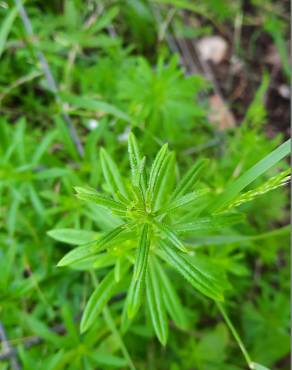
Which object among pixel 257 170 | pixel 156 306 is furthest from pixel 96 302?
pixel 257 170

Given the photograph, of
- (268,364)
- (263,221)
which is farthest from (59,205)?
(268,364)

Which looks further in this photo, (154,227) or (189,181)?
(189,181)

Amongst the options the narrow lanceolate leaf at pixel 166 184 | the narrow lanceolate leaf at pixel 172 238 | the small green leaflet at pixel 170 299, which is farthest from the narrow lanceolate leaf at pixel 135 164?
the small green leaflet at pixel 170 299

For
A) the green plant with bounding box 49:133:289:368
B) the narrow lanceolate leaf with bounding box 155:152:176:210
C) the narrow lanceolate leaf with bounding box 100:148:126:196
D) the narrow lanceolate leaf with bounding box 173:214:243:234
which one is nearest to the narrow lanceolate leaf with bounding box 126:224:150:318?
the green plant with bounding box 49:133:289:368

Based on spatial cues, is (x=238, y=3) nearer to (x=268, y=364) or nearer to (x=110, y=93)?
(x=110, y=93)

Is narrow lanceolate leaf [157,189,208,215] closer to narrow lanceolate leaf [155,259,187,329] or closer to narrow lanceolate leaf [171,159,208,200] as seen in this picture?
narrow lanceolate leaf [171,159,208,200]

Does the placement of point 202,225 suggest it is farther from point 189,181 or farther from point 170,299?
point 170,299

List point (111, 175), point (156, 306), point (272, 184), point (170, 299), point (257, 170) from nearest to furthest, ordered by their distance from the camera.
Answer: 1. point (272, 184)
2. point (257, 170)
3. point (156, 306)
4. point (111, 175)
5. point (170, 299)
